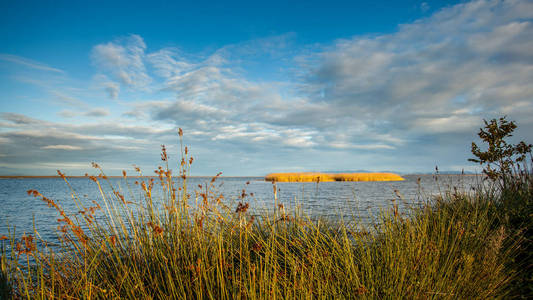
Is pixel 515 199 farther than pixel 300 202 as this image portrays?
No

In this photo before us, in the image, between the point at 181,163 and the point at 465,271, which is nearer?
the point at 465,271

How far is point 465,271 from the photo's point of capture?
3.49 metres

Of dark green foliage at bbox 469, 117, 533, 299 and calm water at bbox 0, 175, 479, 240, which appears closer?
dark green foliage at bbox 469, 117, 533, 299

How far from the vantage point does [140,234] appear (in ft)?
13.4

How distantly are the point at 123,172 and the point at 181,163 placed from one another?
75 centimetres

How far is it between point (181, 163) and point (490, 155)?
927 cm

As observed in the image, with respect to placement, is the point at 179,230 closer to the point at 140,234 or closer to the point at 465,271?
the point at 140,234

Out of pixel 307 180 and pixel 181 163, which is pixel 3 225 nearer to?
pixel 181 163

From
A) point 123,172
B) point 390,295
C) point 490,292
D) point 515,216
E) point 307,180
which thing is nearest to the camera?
point 390,295

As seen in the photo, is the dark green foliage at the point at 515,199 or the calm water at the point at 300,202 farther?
the calm water at the point at 300,202

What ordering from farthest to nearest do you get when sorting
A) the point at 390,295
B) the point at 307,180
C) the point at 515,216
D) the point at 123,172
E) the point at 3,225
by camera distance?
the point at 307,180
the point at 3,225
the point at 515,216
the point at 123,172
the point at 390,295

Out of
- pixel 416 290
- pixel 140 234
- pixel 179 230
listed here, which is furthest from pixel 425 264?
pixel 140 234

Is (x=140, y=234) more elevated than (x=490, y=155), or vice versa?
(x=490, y=155)

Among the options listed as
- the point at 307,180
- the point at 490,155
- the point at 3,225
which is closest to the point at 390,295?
the point at 490,155
